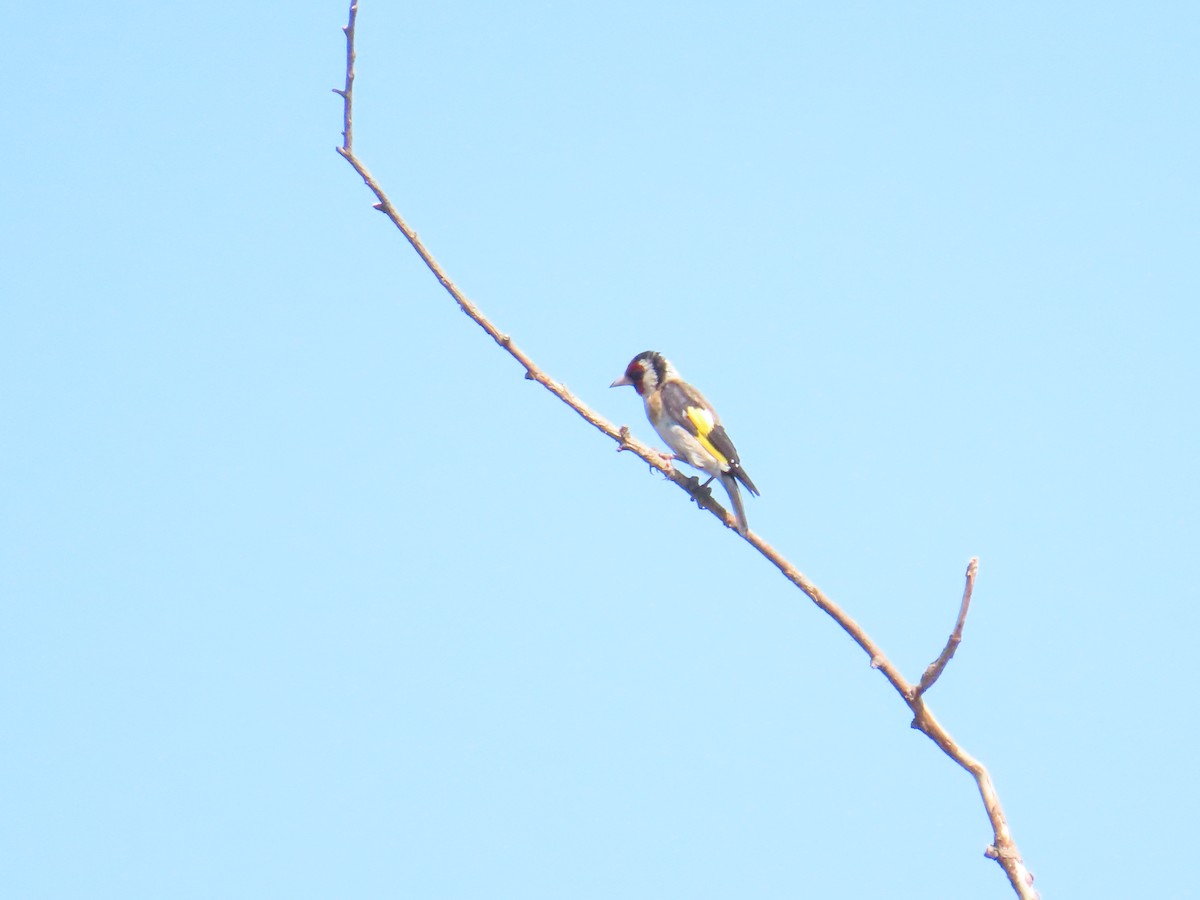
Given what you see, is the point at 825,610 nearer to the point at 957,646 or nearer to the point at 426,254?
the point at 957,646

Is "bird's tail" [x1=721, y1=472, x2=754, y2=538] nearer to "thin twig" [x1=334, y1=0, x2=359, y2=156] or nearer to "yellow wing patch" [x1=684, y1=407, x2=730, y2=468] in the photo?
"yellow wing patch" [x1=684, y1=407, x2=730, y2=468]

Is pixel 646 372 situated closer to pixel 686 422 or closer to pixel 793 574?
pixel 686 422

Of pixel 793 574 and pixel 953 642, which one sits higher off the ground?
pixel 793 574

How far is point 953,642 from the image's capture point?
342 centimetres

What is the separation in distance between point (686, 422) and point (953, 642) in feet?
A: 18.3

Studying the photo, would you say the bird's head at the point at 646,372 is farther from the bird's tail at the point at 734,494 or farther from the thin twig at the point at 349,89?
the thin twig at the point at 349,89

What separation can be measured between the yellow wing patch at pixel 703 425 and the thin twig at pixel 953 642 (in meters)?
4.91

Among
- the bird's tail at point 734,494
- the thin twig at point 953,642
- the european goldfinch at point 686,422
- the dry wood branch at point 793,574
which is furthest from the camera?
the european goldfinch at point 686,422

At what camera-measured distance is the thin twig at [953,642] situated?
11.1 ft

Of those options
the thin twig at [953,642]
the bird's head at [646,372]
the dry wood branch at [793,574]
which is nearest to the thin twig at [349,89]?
the dry wood branch at [793,574]

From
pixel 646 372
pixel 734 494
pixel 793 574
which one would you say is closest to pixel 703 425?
pixel 734 494

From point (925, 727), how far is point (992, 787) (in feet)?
0.99

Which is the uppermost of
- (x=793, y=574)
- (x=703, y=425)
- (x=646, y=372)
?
(x=646, y=372)

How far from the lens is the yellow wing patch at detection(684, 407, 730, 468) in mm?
8477
